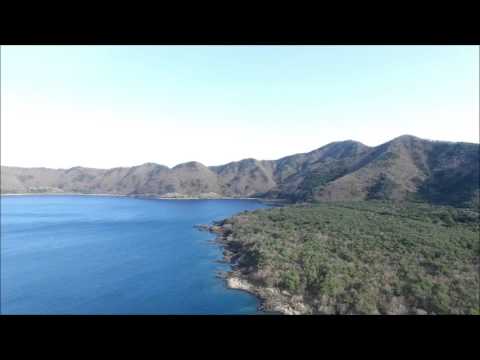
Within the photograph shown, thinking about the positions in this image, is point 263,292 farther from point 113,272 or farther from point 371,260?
point 113,272

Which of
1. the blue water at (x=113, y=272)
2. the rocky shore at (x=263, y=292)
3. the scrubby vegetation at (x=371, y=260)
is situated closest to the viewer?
the scrubby vegetation at (x=371, y=260)

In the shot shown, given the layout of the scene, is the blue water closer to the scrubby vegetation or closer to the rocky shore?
the rocky shore

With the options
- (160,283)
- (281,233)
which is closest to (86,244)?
(160,283)

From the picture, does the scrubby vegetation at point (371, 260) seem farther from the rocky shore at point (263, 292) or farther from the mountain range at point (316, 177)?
the mountain range at point (316, 177)

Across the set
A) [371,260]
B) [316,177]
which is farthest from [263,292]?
[316,177]

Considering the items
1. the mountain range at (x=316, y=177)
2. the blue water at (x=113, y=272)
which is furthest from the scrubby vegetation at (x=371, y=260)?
the mountain range at (x=316, y=177)

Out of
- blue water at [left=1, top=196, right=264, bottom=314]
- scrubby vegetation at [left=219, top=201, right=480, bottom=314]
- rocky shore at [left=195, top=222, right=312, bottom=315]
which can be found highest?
scrubby vegetation at [left=219, top=201, right=480, bottom=314]

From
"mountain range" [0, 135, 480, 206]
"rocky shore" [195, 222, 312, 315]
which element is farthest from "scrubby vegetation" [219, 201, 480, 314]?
"mountain range" [0, 135, 480, 206]

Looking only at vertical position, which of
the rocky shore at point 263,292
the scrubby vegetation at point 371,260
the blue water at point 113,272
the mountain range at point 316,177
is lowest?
the blue water at point 113,272
